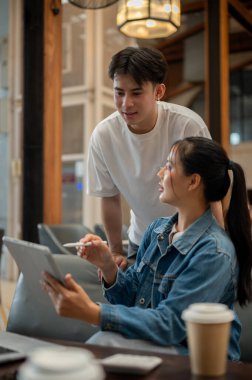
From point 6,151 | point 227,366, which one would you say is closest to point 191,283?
point 227,366

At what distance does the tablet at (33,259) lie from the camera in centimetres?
108

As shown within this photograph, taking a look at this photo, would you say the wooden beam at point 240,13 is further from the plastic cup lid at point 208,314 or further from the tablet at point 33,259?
the plastic cup lid at point 208,314

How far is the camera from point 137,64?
192cm

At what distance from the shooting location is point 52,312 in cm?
187

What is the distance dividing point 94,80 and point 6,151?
5.61 feet

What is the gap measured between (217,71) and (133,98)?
14.6ft

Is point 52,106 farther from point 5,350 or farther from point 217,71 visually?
point 5,350

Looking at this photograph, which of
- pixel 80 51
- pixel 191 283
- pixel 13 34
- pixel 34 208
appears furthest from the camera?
pixel 13 34

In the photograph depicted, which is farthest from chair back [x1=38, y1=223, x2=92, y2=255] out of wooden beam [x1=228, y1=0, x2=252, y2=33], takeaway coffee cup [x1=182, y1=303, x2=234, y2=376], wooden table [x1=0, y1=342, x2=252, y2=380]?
wooden beam [x1=228, y1=0, x2=252, y2=33]

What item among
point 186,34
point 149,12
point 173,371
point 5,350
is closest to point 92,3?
point 149,12

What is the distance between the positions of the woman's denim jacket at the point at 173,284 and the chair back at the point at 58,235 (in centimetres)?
229

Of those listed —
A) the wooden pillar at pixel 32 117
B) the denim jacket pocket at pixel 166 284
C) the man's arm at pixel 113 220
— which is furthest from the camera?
the wooden pillar at pixel 32 117

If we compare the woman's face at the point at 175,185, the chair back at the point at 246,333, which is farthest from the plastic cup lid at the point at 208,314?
the chair back at the point at 246,333

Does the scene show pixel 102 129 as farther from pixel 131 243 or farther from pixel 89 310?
pixel 89 310
